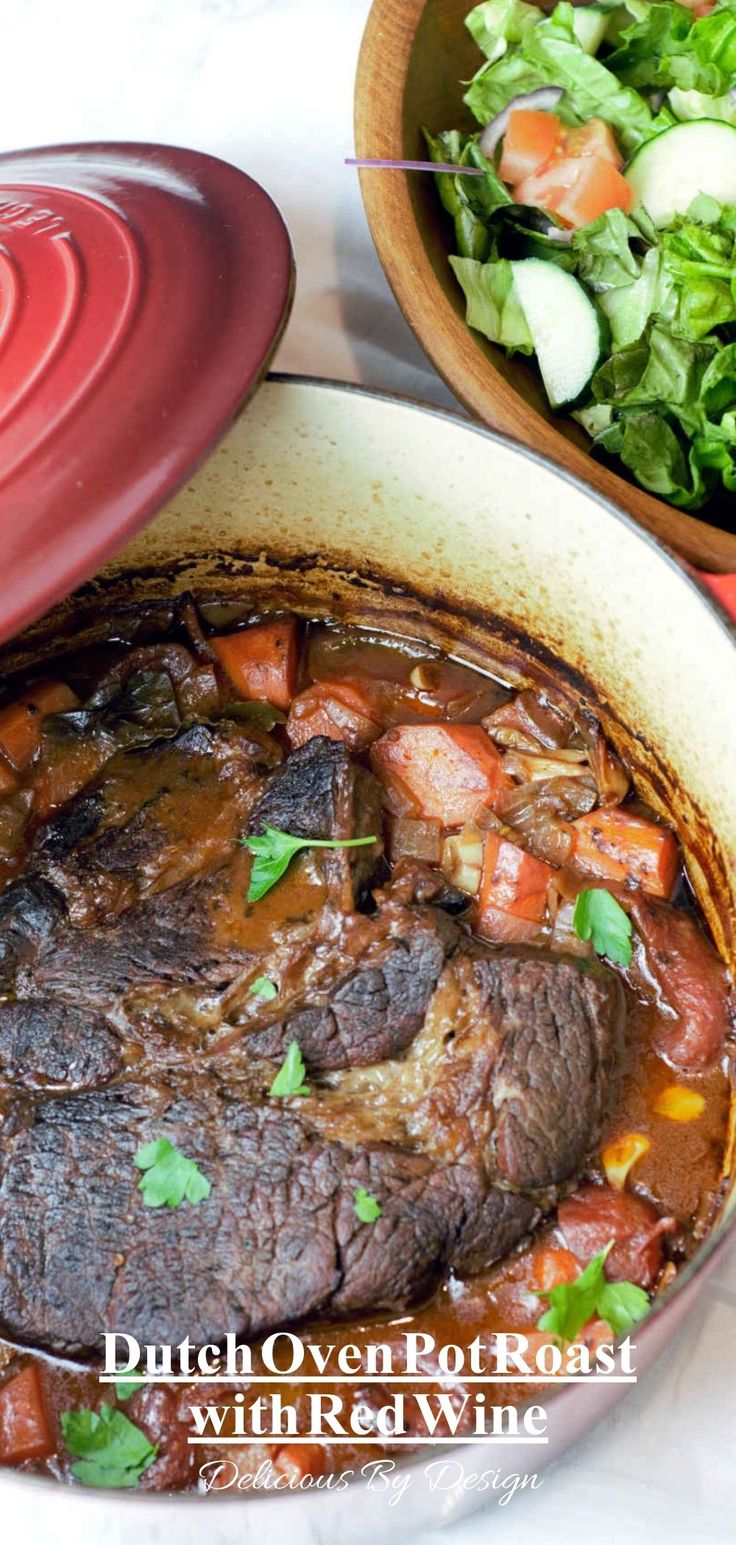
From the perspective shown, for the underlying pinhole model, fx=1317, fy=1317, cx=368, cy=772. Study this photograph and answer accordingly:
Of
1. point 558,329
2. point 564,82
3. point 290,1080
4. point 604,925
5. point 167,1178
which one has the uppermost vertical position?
point 564,82

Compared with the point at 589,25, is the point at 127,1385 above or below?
below

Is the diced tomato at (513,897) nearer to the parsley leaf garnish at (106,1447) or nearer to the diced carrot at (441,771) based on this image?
the diced carrot at (441,771)

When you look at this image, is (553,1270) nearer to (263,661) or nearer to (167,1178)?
(167,1178)

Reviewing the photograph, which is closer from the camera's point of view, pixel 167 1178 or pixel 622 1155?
pixel 167 1178

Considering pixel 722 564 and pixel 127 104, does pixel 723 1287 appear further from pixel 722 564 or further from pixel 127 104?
pixel 127 104

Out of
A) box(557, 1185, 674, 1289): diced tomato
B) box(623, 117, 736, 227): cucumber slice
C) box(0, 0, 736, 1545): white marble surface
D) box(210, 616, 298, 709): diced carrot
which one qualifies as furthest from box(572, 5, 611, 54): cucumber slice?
box(557, 1185, 674, 1289): diced tomato

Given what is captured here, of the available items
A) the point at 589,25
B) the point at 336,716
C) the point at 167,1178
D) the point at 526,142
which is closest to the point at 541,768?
the point at 336,716

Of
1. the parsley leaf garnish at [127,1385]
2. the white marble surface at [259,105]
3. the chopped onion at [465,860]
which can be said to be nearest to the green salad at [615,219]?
the white marble surface at [259,105]
